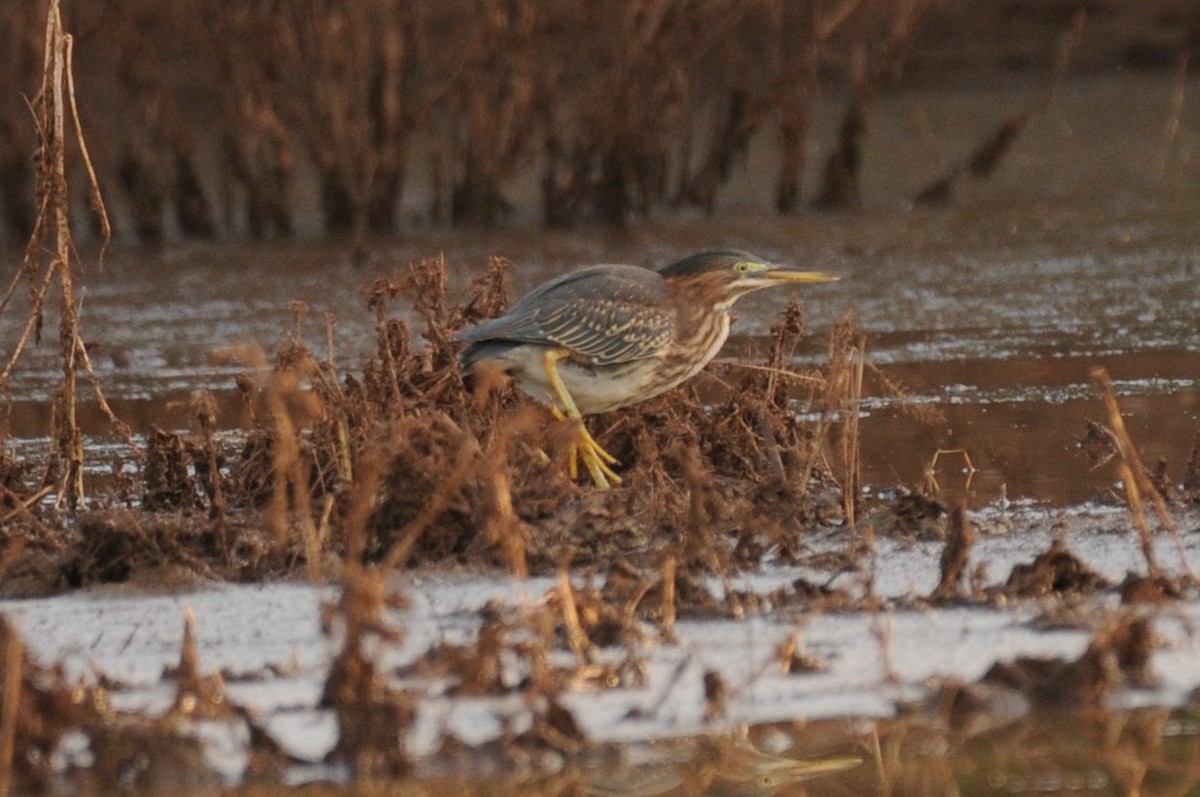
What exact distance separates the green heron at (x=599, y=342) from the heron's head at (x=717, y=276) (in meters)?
0.01

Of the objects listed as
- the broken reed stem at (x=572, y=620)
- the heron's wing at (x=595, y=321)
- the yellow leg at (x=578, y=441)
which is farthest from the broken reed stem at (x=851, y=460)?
the broken reed stem at (x=572, y=620)

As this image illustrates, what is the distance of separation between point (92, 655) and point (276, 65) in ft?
25.5

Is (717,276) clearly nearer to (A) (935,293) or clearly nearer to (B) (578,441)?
(B) (578,441)

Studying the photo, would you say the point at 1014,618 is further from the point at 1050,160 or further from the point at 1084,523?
the point at 1050,160

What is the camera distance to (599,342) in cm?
694

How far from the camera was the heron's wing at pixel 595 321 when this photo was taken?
6941mm

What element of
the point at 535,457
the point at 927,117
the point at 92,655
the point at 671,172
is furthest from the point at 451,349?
the point at 927,117

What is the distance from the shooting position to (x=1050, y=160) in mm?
15461

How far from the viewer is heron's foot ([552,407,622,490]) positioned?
6.96 m

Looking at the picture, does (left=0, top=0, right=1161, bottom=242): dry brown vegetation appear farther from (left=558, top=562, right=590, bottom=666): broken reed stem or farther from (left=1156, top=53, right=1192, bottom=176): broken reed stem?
(left=558, top=562, right=590, bottom=666): broken reed stem

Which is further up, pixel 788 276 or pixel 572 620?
pixel 788 276

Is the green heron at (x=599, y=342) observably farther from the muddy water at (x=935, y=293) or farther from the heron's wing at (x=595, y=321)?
the muddy water at (x=935, y=293)

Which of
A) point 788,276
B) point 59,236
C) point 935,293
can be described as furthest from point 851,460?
point 935,293

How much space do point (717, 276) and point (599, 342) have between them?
64 centimetres
